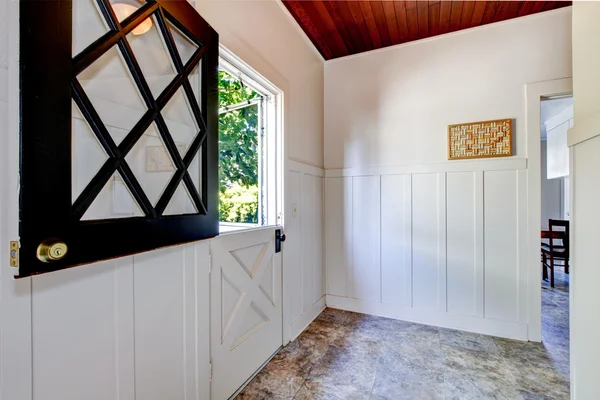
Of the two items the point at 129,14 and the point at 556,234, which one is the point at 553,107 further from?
the point at 129,14

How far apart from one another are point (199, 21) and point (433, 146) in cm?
221

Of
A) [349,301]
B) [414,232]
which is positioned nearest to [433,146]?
[414,232]

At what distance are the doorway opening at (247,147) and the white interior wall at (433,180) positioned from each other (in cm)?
101

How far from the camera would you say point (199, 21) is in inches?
47.6

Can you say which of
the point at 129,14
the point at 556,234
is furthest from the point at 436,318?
the point at 129,14

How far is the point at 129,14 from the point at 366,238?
99.3 inches

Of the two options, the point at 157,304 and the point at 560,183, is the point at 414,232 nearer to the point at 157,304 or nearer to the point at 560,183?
the point at 157,304

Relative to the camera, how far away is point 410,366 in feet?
6.25

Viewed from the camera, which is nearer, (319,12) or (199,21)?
(199,21)

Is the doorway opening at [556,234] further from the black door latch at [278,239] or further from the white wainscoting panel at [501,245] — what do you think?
the black door latch at [278,239]

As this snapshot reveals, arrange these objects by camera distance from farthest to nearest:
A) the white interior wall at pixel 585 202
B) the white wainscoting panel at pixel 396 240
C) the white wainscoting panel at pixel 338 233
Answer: the white wainscoting panel at pixel 338 233 < the white wainscoting panel at pixel 396 240 < the white interior wall at pixel 585 202

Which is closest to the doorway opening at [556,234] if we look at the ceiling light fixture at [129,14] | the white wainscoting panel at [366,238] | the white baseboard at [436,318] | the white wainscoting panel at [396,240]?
the white baseboard at [436,318]

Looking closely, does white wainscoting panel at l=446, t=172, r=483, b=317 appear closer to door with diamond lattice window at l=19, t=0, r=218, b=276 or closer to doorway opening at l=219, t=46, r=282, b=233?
doorway opening at l=219, t=46, r=282, b=233

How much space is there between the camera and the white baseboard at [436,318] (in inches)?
90.4
